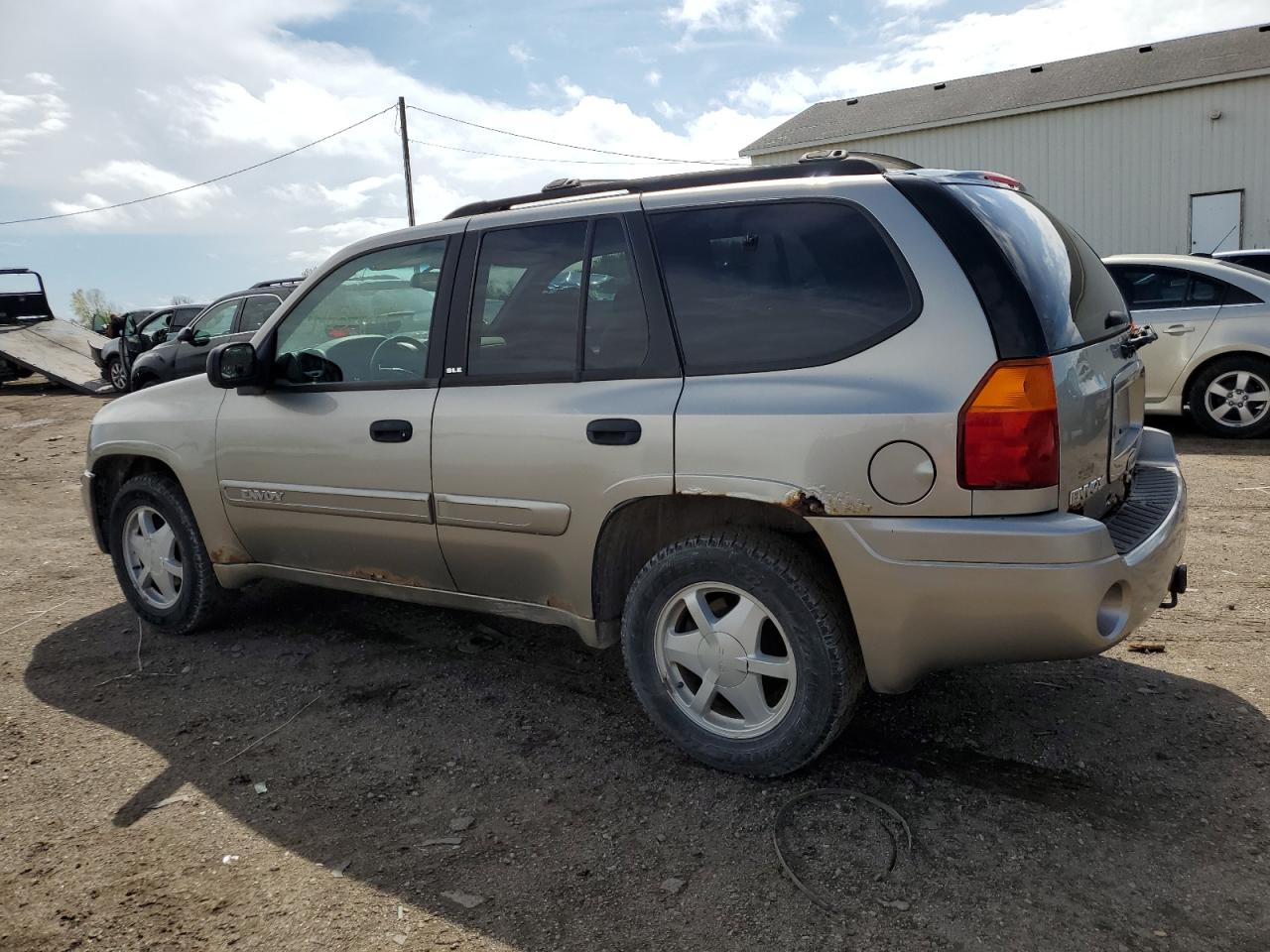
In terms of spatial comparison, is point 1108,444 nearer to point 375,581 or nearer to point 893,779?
point 893,779

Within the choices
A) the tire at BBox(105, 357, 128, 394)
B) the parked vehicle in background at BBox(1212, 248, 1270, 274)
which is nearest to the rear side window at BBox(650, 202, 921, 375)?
the parked vehicle in background at BBox(1212, 248, 1270, 274)

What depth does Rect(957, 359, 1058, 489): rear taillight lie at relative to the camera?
261 centimetres

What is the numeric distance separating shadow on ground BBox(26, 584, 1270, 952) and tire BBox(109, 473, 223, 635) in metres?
0.33

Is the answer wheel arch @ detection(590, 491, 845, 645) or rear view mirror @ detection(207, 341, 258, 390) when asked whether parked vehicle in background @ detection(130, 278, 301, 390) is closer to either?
rear view mirror @ detection(207, 341, 258, 390)

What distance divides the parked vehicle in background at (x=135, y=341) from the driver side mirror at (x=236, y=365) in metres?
14.1

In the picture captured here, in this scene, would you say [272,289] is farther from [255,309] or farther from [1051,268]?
[1051,268]

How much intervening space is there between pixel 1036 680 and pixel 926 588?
1376mm

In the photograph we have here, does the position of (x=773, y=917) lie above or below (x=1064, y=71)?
below

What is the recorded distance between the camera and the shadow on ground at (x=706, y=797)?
2.44 m

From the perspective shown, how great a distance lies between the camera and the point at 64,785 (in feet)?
11.0

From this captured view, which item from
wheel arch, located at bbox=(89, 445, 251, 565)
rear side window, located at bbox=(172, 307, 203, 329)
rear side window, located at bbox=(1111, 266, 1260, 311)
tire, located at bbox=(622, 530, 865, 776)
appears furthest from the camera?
rear side window, located at bbox=(172, 307, 203, 329)

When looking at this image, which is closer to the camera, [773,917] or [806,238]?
[773,917]

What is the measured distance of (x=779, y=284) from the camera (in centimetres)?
296

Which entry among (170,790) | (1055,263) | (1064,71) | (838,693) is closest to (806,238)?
(1055,263)
